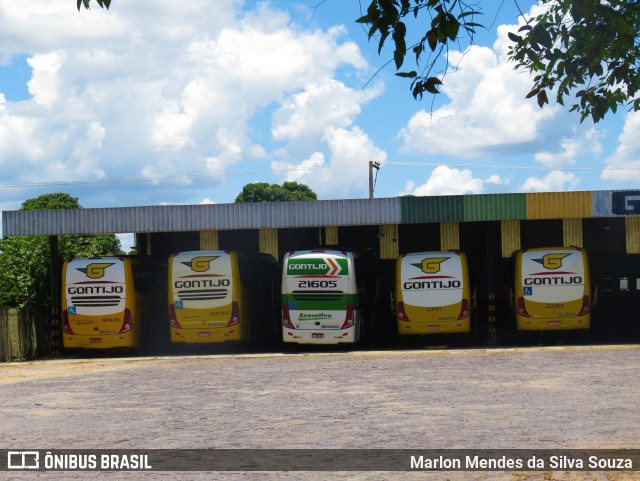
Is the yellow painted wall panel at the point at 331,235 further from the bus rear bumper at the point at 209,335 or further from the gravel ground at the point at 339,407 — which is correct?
the gravel ground at the point at 339,407

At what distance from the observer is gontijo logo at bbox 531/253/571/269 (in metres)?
26.9

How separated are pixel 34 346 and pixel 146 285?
12.9 ft

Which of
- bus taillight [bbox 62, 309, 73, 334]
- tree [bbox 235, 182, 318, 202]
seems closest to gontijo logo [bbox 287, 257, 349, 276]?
bus taillight [bbox 62, 309, 73, 334]

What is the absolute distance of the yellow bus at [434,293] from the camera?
26719mm

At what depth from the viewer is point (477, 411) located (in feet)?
42.6

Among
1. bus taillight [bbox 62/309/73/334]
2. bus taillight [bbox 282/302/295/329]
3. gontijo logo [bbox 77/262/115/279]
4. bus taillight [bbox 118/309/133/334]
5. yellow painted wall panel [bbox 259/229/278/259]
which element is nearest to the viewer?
bus taillight [bbox 282/302/295/329]

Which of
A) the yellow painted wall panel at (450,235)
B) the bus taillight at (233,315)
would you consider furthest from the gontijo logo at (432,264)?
the yellow painted wall panel at (450,235)

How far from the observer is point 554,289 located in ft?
88.5

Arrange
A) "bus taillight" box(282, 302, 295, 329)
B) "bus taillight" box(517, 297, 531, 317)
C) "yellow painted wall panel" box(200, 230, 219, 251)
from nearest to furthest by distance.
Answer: "bus taillight" box(282, 302, 295, 329)
"bus taillight" box(517, 297, 531, 317)
"yellow painted wall panel" box(200, 230, 219, 251)

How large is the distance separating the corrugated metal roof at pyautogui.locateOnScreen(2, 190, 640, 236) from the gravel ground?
5.76 metres

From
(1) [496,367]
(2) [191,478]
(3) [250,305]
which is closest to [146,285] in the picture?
(3) [250,305]

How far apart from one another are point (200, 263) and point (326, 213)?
4.00 m

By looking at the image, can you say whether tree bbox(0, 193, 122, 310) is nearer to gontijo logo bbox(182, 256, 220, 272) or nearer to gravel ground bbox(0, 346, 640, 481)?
gontijo logo bbox(182, 256, 220, 272)

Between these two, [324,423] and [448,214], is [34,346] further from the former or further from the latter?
[324,423]
